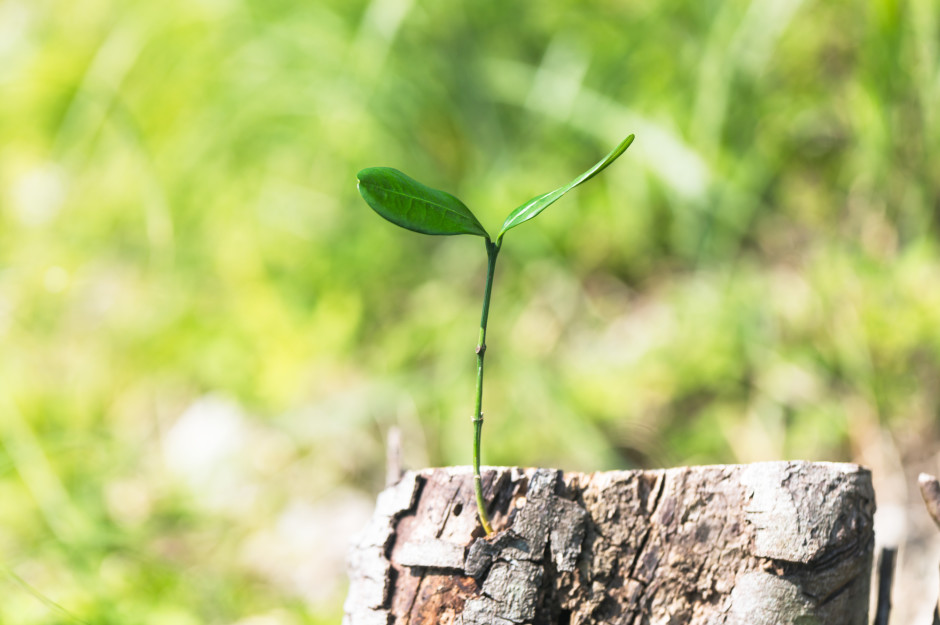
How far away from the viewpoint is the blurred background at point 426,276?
167cm

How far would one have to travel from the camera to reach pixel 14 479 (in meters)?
2.04

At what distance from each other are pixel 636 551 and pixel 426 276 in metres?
1.64

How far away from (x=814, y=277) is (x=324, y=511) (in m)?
1.44

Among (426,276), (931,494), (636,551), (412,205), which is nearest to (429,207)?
(412,205)

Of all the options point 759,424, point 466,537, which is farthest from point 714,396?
point 466,537

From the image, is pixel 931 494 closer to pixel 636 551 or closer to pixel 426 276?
pixel 636 551

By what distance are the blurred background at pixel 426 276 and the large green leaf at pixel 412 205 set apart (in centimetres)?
103

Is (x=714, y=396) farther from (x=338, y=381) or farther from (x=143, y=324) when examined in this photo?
(x=143, y=324)

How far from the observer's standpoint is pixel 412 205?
2.12ft

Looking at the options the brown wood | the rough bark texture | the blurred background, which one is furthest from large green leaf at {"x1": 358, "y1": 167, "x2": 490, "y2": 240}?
the blurred background

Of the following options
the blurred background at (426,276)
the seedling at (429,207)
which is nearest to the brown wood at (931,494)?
the seedling at (429,207)

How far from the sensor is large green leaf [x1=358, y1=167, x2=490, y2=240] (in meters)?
0.62

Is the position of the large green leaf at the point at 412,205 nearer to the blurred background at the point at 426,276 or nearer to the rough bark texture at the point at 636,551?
the rough bark texture at the point at 636,551

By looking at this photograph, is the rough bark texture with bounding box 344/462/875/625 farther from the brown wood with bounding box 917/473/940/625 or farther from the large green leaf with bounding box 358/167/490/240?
the large green leaf with bounding box 358/167/490/240
